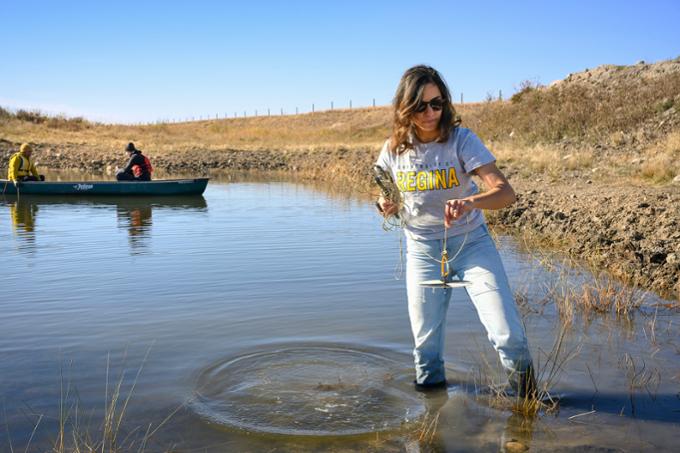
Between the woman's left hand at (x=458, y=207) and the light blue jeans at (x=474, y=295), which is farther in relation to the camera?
the light blue jeans at (x=474, y=295)

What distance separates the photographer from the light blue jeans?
13.5 ft

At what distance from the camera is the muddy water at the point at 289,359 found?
450cm

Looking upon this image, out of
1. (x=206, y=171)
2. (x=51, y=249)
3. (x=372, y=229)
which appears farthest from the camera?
(x=206, y=171)

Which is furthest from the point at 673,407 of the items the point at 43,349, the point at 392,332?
the point at 43,349

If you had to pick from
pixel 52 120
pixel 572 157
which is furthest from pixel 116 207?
pixel 52 120

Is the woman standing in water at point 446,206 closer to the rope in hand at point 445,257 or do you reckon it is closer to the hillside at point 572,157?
the rope in hand at point 445,257

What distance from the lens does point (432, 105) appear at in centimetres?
405

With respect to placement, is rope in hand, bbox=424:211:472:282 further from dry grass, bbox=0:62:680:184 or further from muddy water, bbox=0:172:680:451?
dry grass, bbox=0:62:680:184

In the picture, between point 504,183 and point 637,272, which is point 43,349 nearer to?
point 504,183

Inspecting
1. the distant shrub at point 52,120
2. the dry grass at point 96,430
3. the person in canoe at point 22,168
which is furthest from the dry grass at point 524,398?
the distant shrub at point 52,120

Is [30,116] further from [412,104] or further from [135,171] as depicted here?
[412,104]

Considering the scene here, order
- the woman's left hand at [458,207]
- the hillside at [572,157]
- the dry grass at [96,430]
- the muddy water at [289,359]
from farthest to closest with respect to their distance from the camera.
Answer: the hillside at [572,157] < the muddy water at [289,359] < the dry grass at [96,430] < the woman's left hand at [458,207]

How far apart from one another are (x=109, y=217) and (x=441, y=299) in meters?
13.8

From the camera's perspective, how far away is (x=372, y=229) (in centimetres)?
1416
